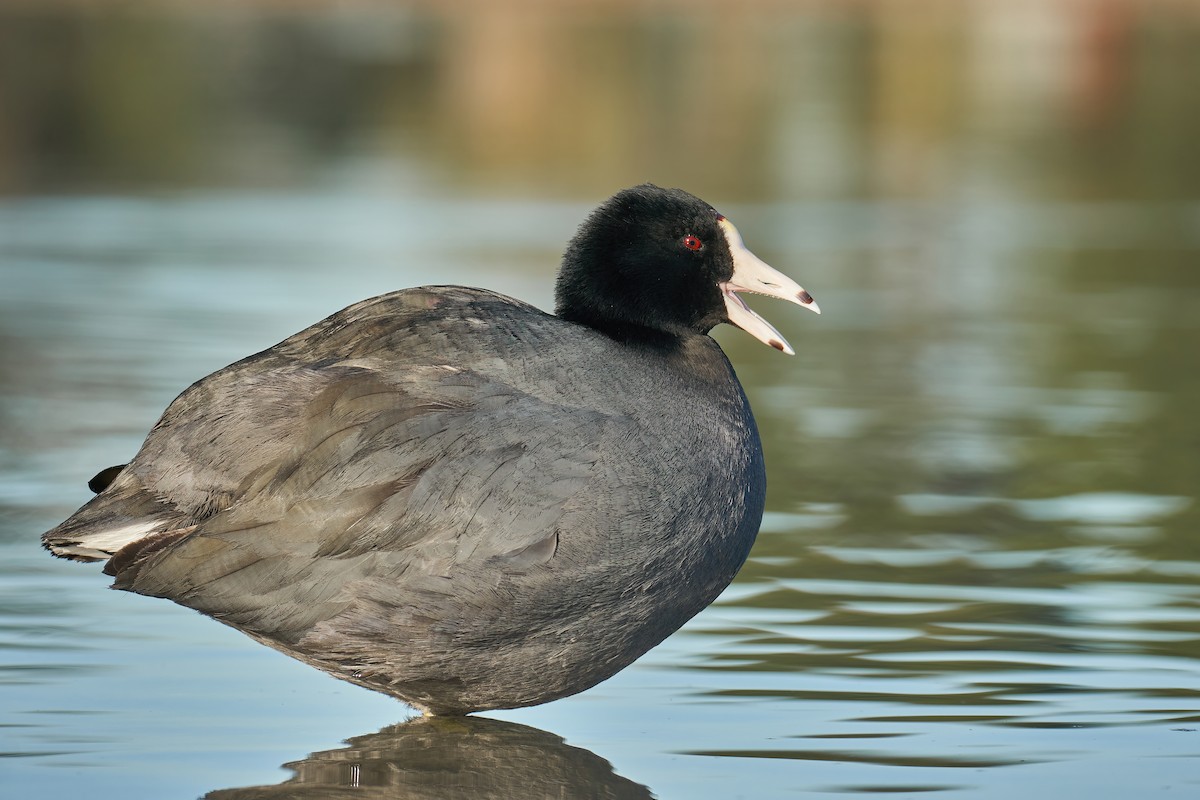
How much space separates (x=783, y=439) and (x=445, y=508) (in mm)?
3769

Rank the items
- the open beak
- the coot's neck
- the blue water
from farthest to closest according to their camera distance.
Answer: the open beak → the coot's neck → the blue water

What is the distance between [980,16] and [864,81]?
1703 centimetres

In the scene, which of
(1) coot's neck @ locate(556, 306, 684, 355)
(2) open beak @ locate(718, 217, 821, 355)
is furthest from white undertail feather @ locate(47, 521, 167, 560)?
(2) open beak @ locate(718, 217, 821, 355)

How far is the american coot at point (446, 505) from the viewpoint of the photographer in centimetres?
432

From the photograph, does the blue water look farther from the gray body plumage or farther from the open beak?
the open beak

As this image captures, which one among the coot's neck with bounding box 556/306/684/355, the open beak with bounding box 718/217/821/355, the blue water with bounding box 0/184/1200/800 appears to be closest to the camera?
the blue water with bounding box 0/184/1200/800

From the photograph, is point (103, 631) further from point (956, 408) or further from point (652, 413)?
point (956, 408)

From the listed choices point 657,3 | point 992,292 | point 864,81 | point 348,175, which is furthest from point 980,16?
point 992,292

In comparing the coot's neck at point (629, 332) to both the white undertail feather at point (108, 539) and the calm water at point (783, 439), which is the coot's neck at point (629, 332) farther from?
the white undertail feather at point (108, 539)

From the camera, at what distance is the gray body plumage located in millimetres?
4324

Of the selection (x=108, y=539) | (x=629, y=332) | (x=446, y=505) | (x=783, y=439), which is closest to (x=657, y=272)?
(x=629, y=332)

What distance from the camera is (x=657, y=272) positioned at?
476 centimetres

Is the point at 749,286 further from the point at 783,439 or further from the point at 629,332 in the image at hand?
the point at 783,439

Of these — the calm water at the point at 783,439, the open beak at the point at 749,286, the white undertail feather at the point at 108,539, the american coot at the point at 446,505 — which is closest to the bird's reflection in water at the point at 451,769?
the calm water at the point at 783,439
